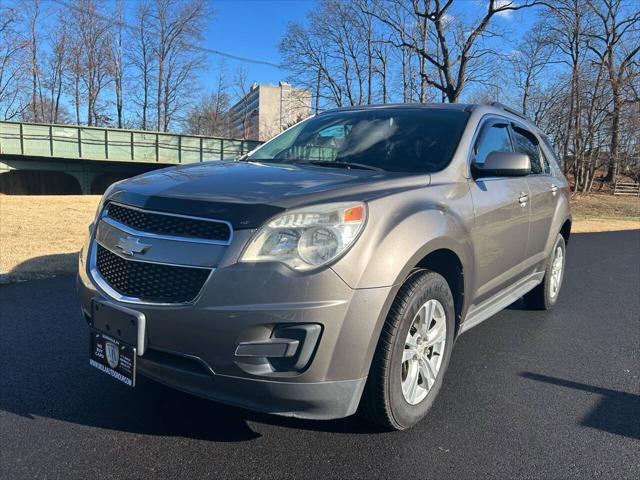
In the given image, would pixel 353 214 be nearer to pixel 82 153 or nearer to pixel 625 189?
pixel 82 153

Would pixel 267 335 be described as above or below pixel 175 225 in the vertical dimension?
Result: below

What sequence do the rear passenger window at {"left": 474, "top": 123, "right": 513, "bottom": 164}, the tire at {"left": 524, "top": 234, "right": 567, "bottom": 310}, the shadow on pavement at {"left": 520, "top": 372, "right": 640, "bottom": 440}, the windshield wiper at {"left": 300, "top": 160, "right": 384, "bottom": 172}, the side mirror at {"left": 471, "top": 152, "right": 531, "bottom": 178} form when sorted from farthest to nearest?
the tire at {"left": 524, "top": 234, "right": 567, "bottom": 310}, the rear passenger window at {"left": 474, "top": 123, "right": 513, "bottom": 164}, the side mirror at {"left": 471, "top": 152, "right": 531, "bottom": 178}, the windshield wiper at {"left": 300, "top": 160, "right": 384, "bottom": 172}, the shadow on pavement at {"left": 520, "top": 372, "right": 640, "bottom": 440}

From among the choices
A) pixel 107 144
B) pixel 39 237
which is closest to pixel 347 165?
pixel 39 237

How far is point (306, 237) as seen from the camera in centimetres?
225

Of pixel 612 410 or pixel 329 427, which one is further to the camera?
pixel 612 410

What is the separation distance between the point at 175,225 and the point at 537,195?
3224 millimetres

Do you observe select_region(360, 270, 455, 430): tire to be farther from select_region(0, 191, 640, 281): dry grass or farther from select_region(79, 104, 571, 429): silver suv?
select_region(0, 191, 640, 281): dry grass

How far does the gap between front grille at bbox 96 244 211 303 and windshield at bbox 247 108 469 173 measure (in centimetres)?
136

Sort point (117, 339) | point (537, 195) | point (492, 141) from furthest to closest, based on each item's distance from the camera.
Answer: point (537, 195) < point (492, 141) < point (117, 339)

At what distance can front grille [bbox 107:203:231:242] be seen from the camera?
2.25 m

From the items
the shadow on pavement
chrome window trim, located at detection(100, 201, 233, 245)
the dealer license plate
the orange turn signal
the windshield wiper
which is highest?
the windshield wiper

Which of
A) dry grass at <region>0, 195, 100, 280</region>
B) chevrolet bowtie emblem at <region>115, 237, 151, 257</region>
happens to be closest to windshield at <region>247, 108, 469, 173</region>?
chevrolet bowtie emblem at <region>115, 237, 151, 257</region>

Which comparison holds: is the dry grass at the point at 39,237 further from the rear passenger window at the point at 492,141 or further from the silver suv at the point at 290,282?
the rear passenger window at the point at 492,141

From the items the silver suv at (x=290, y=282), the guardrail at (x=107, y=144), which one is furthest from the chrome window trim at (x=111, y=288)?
the guardrail at (x=107, y=144)
